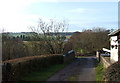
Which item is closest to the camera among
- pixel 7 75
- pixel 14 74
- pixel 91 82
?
pixel 7 75

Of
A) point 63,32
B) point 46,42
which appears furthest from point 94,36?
point 46,42

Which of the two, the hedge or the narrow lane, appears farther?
the narrow lane

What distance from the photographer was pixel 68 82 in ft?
35.5

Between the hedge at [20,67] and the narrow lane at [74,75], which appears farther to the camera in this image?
the narrow lane at [74,75]

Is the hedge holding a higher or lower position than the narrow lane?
higher

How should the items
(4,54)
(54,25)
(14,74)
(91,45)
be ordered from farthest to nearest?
(91,45)
(54,25)
(4,54)
(14,74)

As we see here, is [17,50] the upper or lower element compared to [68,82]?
upper

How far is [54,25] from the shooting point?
3278 centimetres

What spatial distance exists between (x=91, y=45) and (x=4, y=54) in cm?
4246

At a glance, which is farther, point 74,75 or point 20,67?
point 74,75

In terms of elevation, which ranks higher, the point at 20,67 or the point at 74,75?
the point at 20,67

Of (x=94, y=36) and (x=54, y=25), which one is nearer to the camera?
(x=54, y=25)

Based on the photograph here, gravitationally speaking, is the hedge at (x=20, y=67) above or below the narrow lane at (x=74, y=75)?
above

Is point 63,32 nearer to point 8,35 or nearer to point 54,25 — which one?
point 54,25
